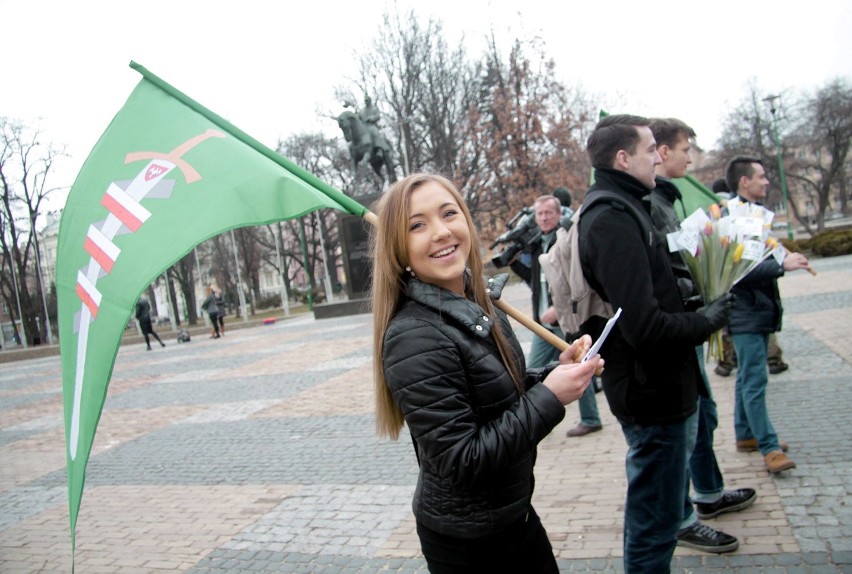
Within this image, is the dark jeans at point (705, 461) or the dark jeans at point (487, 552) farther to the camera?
the dark jeans at point (705, 461)

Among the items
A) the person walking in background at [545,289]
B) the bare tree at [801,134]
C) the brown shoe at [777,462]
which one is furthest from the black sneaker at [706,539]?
the bare tree at [801,134]

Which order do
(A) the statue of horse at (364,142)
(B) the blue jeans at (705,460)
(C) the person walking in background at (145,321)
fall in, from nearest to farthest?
(B) the blue jeans at (705,460) < (C) the person walking in background at (145,321) < (A) the statue of horse at (364,142)

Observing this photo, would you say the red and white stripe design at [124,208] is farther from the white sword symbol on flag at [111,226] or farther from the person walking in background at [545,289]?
the person walking in background at [545,289]

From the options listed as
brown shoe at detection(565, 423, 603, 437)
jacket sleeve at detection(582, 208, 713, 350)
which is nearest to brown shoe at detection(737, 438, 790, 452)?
brown shoe at detection(565, 423, 603, 437)

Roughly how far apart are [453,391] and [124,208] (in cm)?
137

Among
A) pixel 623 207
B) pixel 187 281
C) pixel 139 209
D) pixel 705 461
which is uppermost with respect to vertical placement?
pixel 187 281

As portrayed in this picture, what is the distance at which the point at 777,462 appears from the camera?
4.46 metres

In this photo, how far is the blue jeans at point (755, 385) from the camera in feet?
14.7

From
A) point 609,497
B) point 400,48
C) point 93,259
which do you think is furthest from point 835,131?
point 93,259

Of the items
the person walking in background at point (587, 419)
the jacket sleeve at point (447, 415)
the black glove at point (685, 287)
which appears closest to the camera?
the jacket sleeve at point (447, 415)

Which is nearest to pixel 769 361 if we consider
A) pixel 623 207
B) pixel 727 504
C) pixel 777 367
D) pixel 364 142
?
pixel 777 367

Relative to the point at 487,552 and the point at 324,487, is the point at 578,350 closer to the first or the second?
the point at 487,552

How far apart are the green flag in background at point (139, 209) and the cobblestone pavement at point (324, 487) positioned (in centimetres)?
222

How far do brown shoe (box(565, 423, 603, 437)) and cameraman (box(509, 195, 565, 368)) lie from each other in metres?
0.62
